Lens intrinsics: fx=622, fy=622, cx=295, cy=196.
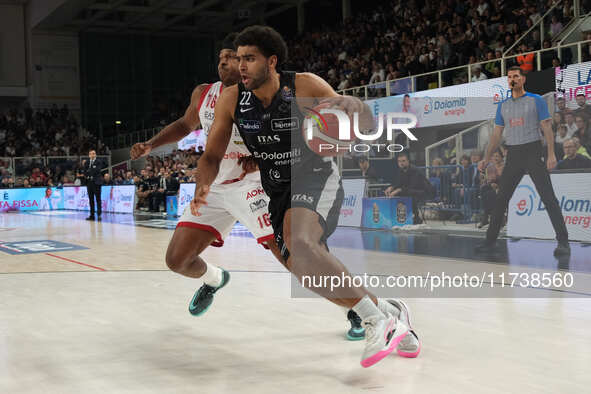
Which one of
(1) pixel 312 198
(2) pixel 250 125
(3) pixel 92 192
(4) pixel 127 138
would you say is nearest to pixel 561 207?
(1) pixel 312 198

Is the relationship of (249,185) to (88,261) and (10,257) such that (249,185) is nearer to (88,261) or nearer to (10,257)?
(88,261)

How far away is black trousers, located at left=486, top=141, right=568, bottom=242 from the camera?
6.55 meters

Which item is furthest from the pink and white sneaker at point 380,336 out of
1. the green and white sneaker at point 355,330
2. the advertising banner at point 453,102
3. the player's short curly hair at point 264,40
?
the advertising banner at point 453,102

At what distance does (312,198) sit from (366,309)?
61 centimetres

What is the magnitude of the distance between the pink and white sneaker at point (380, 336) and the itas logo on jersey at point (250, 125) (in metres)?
1.10

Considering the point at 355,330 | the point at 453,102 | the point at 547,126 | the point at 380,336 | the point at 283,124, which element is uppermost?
the point at 453,102

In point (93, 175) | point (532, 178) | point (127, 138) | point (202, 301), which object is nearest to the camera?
point (202, 301)

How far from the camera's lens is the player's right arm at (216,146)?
322 centimetres

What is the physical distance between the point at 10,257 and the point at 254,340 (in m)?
5.10

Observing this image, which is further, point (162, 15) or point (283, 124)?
point (162, 15)

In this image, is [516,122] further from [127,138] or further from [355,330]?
[127,138]

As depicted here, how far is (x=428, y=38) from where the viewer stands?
15.4 metres

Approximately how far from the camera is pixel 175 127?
4.11 m

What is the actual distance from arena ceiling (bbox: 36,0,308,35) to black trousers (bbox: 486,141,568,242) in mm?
20315
